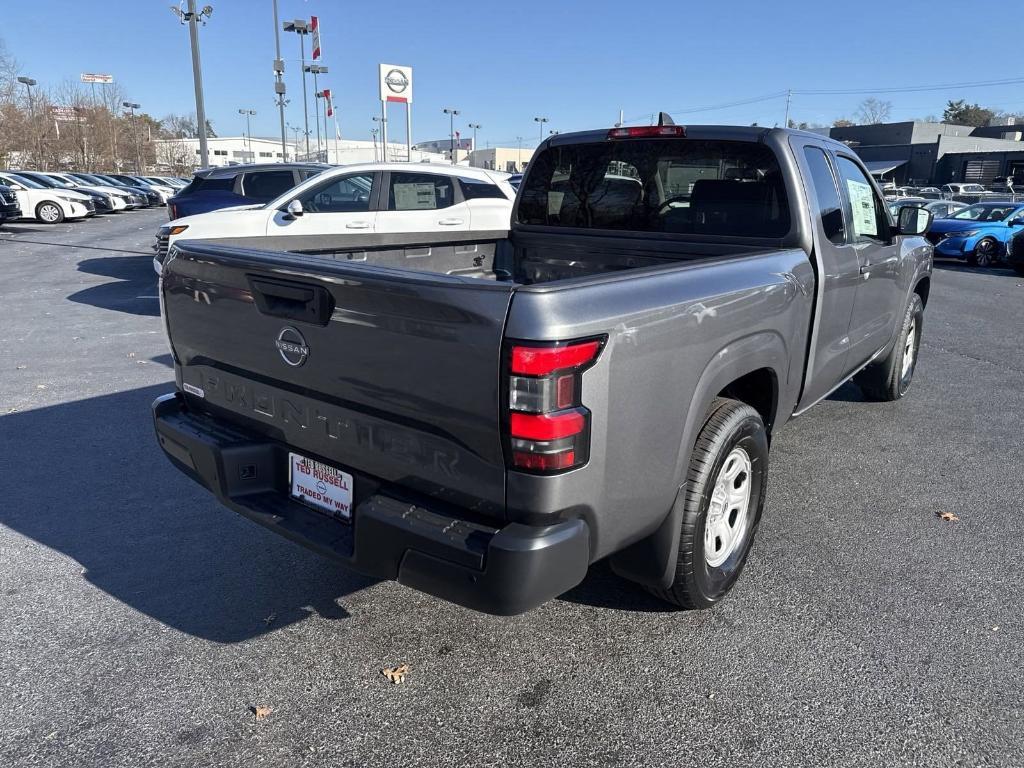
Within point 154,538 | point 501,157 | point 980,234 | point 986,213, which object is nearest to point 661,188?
point 154,538

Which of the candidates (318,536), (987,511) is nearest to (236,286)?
(318,536)

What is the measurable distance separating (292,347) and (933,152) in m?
73.9

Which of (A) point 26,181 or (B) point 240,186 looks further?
(A) point 26,181

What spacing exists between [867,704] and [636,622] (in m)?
0.88

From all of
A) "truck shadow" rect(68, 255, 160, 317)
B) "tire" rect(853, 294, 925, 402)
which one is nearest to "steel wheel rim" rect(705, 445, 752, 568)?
"tire" rect(853, 294, 925, 402)

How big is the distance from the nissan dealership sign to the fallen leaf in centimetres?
2129

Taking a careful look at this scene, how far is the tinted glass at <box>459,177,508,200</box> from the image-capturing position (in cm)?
1030

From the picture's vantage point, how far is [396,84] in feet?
73.0

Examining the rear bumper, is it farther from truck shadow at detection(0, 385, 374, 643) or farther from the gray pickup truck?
truck shadow at detection(0, 385, 374, 643)

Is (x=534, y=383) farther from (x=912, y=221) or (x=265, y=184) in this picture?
(x=265, y=184)

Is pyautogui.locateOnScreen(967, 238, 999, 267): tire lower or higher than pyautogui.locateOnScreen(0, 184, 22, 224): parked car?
lower

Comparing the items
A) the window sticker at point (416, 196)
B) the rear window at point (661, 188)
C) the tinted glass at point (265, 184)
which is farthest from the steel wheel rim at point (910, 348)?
the tinted glass at point (265, 184)

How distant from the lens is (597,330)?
2.18 metres

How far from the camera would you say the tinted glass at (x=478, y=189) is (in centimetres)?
1030
